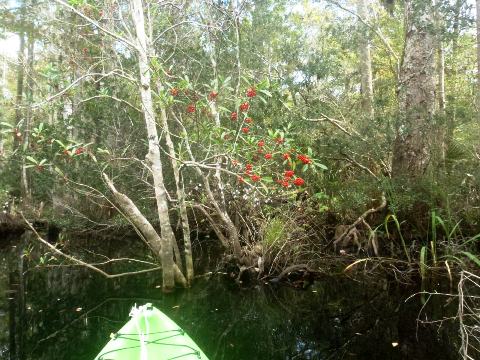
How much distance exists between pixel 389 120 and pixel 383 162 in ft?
3.17

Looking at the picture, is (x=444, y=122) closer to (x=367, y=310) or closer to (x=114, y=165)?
(x=367, y=310)

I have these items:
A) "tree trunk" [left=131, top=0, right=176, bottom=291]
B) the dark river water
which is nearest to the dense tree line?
"tree trunk" [left=131, top=0, right=176, bottom=291]

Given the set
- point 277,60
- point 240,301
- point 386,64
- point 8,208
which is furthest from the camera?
point 386,64

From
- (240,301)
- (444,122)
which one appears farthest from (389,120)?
(240,301)

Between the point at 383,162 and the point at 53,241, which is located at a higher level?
the point at 383,162

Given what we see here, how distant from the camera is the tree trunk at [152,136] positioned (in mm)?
5992

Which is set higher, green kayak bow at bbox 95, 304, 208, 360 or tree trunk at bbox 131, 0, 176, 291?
tree trunk at bbox 131, 0, 176, 291

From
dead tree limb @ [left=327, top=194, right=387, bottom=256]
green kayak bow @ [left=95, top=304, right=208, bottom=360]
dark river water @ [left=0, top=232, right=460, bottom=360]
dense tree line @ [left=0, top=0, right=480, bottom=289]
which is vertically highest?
dense tree line @ [left=0, top=0, right=480, bottom=289]

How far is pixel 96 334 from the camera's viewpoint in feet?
17.9

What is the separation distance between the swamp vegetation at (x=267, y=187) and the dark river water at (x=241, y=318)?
3cm

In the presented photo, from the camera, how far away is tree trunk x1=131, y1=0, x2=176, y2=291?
5.99 meters

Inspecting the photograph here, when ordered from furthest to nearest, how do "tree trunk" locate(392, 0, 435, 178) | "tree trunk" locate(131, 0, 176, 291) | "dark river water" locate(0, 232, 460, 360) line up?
1. "tree trunk" locate(392, 0, 435, 178)
2. "tree trunk" locate(131, 0, 176, 291)
3. "dark river water" locate(0, 232, 460, 360)

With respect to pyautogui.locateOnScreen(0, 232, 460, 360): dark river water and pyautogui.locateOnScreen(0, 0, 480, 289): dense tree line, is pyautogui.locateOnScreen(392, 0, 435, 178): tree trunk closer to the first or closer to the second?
pyautogui.locateOnScreen(0, 0, 480, 289): dense tree line

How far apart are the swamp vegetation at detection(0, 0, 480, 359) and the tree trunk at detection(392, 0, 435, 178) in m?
0.03
